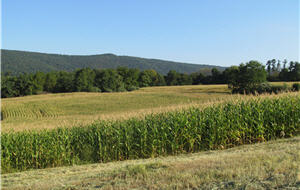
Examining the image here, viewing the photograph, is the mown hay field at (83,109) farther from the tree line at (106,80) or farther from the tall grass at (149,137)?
the tree line at (106,80)

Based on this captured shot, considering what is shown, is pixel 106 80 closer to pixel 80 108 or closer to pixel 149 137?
pixel 80 108

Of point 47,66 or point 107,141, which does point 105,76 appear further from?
point 47,66

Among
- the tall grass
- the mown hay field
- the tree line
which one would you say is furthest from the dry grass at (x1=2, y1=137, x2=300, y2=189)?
the tree line

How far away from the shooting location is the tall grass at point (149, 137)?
10.4 metres

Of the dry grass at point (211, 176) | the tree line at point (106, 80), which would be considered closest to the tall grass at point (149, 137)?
the dry grass at point (211, 176)

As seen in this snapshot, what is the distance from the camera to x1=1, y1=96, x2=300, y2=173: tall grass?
10391 millimetres

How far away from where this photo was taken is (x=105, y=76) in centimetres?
10262

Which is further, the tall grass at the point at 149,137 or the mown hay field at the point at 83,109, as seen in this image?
the mown hay field at the point at 83,109

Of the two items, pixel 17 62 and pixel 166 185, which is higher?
pixel 17 62

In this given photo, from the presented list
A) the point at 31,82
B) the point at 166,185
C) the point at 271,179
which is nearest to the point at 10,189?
the point at 166,185

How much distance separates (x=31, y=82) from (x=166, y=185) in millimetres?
100267

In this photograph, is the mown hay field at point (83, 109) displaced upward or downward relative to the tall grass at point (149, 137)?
downward

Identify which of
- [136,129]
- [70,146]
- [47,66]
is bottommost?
[70,146]

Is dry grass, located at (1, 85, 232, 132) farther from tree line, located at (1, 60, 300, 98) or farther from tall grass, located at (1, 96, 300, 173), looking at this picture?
tree line, located at (1, 60, 300, 98)
